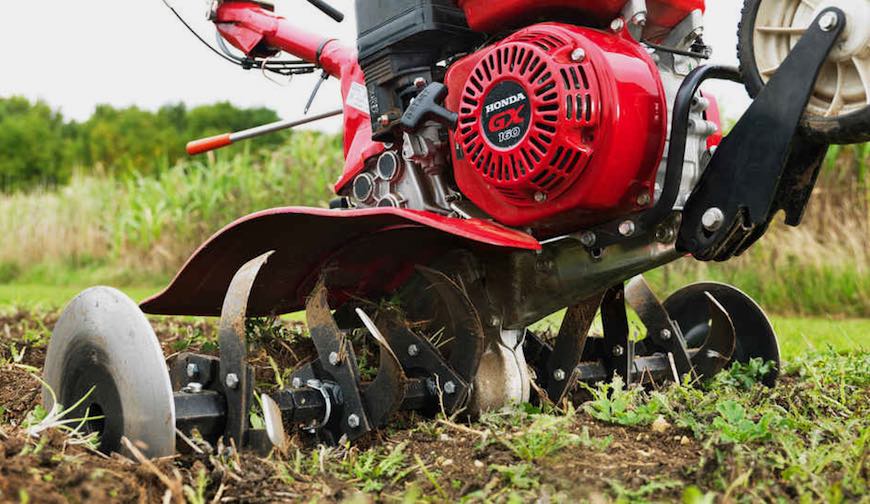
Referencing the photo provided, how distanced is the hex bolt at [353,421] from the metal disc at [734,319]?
157 centimetres

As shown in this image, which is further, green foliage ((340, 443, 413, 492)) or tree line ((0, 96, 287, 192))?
tree line ((0, 96, 287, 192))

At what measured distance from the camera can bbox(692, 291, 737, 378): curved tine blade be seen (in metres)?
3.29

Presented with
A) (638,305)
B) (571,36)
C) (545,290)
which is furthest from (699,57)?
(638,305)

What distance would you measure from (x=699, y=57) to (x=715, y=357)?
116cm

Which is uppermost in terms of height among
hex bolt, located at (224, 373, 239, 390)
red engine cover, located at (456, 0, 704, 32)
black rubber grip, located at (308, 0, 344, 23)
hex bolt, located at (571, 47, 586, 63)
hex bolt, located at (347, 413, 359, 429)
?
black rubber grip, located at (308, 0, 344, 23)

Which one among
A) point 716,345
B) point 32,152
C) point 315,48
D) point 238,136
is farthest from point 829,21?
point 32,152

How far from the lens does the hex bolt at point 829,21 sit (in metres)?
2.14

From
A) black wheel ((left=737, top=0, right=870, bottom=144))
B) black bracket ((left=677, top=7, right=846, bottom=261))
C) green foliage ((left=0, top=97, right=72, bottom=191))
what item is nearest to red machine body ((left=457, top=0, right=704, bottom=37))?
black wheel ((left=737, top=0, right=870, bottom=144))

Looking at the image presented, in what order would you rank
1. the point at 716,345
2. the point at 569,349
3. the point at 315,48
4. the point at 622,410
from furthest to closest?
1. the point at 315,48
2. the point at 716,345
3. the point at 569,349
4. the point at 622,410

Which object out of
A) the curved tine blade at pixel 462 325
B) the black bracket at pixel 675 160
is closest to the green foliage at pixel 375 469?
the curved tine blade at pixel 462 325

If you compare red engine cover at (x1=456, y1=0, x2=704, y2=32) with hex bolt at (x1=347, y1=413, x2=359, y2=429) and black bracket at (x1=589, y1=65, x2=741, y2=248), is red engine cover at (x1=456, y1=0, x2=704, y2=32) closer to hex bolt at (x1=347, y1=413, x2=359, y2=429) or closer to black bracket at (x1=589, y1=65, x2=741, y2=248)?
black bracket at (x1=589, y1=65, x2=741, y2=248)

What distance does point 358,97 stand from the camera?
10.5 feet

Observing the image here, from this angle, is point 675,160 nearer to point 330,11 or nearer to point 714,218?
point 714,218

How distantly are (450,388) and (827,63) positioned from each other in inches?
50.5
